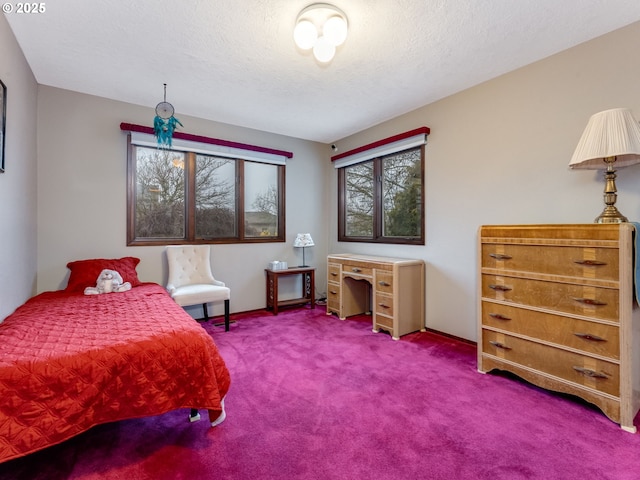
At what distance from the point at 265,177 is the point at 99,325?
2.94 m

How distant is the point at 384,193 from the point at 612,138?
7.81ft

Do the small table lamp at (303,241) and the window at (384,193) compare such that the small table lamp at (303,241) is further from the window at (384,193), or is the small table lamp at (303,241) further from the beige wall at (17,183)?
the beige wall at (17,183)

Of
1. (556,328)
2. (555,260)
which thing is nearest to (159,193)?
(555,260)

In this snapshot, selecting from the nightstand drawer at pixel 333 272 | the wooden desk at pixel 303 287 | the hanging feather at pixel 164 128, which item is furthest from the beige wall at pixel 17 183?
the nightstand drawer at pixel 333 272

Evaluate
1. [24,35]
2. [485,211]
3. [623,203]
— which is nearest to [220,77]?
[24,35]

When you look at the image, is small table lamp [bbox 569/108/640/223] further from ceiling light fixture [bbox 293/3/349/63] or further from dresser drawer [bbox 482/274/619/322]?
ceiling light fixture [bbox 293/3/349/63]

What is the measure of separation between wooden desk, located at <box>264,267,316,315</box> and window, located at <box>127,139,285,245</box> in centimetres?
53

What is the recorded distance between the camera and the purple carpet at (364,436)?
1.43 metres

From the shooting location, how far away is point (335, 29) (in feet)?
6.49

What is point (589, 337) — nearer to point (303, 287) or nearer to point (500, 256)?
point (500, 256)

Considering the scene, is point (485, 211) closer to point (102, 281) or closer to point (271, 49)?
point (271, 49)

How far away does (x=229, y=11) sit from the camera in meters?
1.97

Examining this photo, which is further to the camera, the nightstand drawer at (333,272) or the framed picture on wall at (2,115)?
the nightstand drawer at (333,272)

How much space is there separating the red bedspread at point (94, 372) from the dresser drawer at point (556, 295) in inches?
78.6
